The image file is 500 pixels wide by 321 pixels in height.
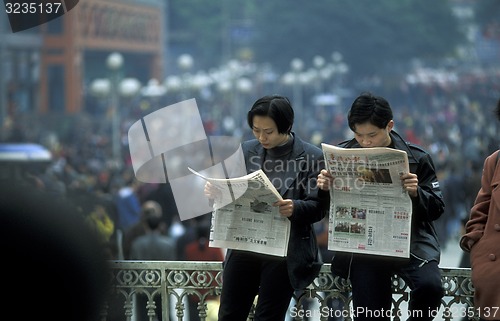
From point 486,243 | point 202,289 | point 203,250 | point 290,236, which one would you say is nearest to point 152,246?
point 203,250

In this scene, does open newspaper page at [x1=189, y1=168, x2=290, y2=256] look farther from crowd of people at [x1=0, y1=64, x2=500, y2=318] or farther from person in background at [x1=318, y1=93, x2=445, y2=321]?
crowd of people at [x1=0, y1=64, x2=500, y2=318]

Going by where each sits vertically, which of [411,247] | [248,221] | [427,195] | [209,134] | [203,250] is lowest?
[203,250]

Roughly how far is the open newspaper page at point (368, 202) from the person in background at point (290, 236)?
0.44 ft

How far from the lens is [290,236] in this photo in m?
4.70

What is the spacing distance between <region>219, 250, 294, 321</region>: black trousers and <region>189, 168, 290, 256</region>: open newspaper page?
3.5 inches

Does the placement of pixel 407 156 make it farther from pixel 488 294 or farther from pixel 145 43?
pixel 145 43

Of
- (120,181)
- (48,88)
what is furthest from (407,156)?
(48,88)

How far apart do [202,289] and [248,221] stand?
2.21ft

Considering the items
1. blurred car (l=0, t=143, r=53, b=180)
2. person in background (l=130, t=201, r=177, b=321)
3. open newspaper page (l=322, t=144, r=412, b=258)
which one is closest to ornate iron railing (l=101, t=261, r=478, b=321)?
open newspaper page (l=322, t=144, r=412, b=258)

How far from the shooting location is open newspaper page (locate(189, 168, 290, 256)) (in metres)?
4.62

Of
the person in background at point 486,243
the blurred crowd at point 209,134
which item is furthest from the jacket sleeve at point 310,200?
the blurred crowd at point 209,134

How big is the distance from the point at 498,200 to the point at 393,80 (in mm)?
59598

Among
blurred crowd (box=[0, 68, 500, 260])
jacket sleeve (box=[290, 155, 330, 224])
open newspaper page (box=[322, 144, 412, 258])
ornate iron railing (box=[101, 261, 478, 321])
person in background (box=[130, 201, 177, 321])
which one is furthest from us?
blurred crowd (box=[0, 68, 500, 260])

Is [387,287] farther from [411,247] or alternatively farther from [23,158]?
[23,158]
